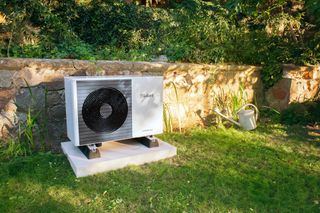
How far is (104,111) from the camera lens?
8.56 ft

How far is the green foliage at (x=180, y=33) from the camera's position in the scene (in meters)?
3.90

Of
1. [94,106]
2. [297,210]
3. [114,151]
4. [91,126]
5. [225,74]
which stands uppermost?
[225,74]

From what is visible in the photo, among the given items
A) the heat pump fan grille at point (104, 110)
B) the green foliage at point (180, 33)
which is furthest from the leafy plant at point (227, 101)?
the heat pump fan grille at point (104, 110)

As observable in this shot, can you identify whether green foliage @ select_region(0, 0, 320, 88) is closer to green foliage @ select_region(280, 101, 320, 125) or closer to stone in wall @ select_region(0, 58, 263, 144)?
stone in wall @ select_region(0, 58, 263, 144)

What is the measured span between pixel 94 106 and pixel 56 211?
96 centimetres

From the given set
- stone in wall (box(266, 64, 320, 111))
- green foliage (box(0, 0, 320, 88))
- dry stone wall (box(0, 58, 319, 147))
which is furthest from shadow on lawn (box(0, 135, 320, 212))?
stone in wall (box(266, 64, 320, 111))

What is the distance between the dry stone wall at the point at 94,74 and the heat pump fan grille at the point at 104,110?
0.55m

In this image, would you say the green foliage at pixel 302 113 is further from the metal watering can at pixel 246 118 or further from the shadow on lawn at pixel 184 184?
the shadow on lawn at pixel 184 184

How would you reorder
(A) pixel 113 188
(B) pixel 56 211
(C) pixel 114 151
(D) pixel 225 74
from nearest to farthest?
(B) pixel 56 211 < (A) pixel 113 188 < (C) pixel 114 151 < (D) pixel 225 74

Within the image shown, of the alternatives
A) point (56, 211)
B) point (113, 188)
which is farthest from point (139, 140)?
point (56, 211)

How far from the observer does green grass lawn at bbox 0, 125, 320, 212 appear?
200 cm

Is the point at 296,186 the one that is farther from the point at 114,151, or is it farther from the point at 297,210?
the point at 114,151

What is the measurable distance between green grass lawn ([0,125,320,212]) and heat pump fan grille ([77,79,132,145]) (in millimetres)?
361

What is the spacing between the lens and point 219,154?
2971mm
